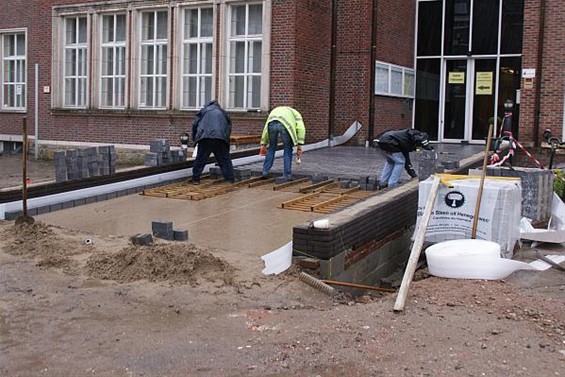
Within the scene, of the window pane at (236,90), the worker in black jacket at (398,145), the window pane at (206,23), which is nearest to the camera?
the worker in black jacket at (398,145)

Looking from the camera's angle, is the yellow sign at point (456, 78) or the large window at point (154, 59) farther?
the yellow sign at point (456, 78)

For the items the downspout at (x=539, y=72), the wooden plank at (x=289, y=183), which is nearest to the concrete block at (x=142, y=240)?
the wooden plank at (x=289, y=183)

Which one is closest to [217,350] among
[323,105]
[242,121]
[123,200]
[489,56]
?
[123,200]

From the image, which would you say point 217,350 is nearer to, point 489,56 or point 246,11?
point 246,11

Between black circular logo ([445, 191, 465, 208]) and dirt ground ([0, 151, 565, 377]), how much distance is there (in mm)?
1154

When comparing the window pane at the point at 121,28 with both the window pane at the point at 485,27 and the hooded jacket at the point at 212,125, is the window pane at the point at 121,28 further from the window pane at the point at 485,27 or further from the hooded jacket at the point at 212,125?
the window pane at the point at 485,27

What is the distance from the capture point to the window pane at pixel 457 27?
2180 cm

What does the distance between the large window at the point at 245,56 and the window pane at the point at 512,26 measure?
7651 mm

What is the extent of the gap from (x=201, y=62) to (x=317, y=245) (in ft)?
43.2

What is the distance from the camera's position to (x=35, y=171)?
64.5 feet

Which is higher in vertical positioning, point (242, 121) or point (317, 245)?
point (242, 121)

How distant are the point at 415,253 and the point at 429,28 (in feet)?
55.0

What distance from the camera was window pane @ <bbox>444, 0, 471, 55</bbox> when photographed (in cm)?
2180

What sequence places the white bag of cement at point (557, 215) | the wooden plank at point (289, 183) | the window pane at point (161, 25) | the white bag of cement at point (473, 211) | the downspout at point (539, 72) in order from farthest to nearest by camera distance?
the window pane at point (161, 25) → the downspout at point (539, 72) → the wooden plank at point (289, 183) → the white bag of cement at point (557, 215) → the white bag of cement at point (473, 211)
